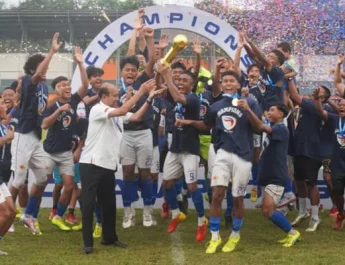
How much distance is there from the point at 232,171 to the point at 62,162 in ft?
8.44

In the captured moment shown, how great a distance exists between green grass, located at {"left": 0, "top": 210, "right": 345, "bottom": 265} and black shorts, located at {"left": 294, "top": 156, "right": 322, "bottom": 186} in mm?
676

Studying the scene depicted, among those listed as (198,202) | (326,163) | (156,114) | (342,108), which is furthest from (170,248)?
(326,163)

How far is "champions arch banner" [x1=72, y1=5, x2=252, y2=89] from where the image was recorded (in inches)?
425

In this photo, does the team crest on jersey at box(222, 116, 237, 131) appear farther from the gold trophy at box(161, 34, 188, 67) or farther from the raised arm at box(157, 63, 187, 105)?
the gold trophy at box(161, 34, 188, 67)

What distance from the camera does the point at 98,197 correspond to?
25.6 feet

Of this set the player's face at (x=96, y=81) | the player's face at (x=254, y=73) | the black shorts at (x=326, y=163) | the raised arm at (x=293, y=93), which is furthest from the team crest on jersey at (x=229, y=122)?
the black shorts at (x=326, y=163)

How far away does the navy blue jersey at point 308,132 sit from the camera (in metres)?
9.24

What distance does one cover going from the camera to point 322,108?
9.38 metres

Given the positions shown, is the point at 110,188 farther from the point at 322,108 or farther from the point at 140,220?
the point at 322,108

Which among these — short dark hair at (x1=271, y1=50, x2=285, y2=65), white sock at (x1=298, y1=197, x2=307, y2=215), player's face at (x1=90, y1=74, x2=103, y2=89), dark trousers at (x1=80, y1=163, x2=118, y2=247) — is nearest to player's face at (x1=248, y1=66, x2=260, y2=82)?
short dark hair at (x1=271, y1=50, x2=285, y2=65)

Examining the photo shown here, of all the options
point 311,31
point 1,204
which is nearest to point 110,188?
point 1,204

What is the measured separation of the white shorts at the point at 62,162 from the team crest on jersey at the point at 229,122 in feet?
8.17

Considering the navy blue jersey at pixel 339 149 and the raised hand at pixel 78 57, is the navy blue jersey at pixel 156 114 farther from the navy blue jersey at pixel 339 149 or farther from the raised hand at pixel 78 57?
the navy blue jersey at pixel 339 149

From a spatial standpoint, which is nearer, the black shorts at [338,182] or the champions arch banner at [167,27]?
the black shorts at [338,182]
